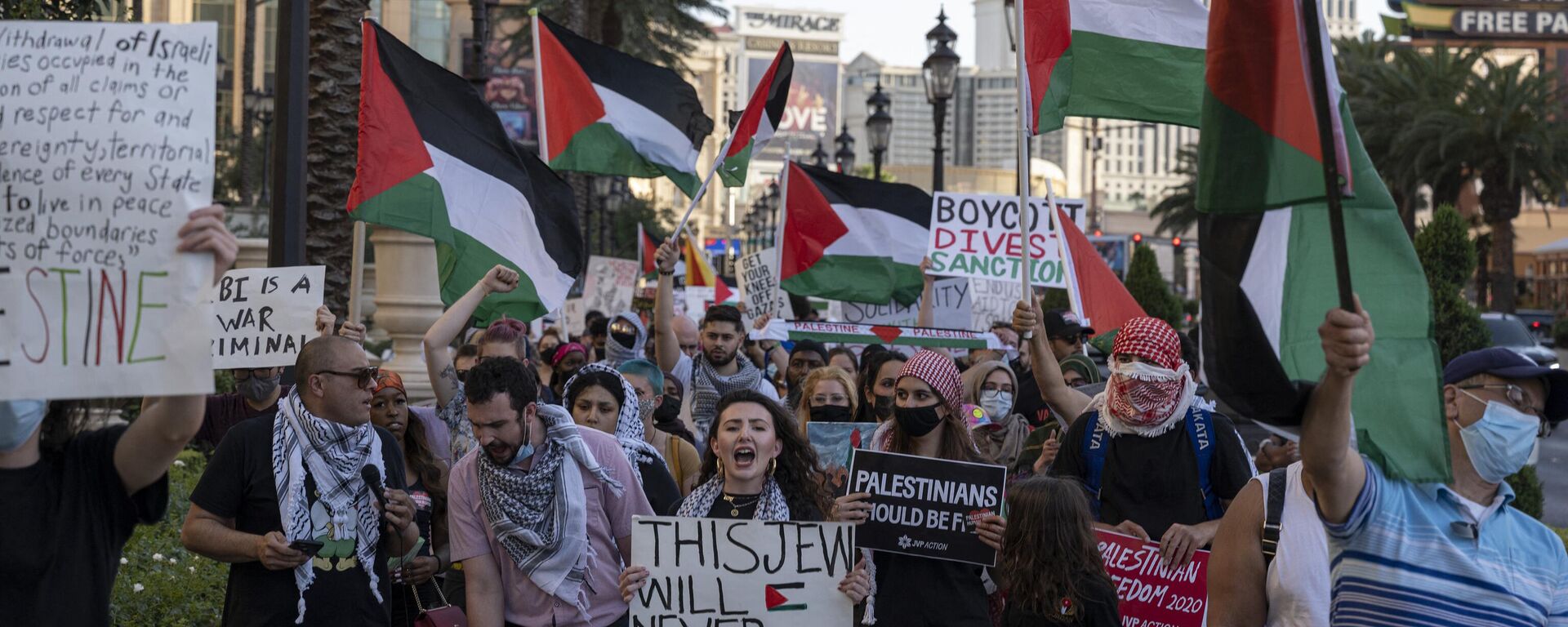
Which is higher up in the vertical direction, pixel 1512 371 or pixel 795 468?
pixel 1512 371

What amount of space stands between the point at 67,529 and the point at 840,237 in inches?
355

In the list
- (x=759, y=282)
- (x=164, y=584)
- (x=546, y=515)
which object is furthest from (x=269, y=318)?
(x=759, y=282)

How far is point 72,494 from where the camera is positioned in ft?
12.1

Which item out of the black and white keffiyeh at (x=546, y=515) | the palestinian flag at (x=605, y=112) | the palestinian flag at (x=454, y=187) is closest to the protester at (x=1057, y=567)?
the black and white keffiyeh at (x=546, y=515)

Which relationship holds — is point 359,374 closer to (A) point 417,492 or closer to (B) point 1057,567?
(A) point 417,492

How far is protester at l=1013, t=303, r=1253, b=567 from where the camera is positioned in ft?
18.1

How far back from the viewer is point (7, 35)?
3.38 metres

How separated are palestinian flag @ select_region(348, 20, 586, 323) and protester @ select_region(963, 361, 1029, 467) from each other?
2.20 meters

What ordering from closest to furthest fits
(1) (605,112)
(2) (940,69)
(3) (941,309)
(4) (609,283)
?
(1) (605,112), (3) (941,309), (2) (940,69), (4) (609,283)

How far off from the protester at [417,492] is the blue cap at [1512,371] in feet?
11.0

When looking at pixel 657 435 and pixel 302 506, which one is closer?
pixel 302 506

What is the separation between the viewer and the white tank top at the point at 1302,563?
3.96 meters

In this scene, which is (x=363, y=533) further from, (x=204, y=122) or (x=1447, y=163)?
(x=1447, y=163)

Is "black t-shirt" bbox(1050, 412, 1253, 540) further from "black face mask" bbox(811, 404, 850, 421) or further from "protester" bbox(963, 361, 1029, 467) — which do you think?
"black face mask" bbox(811, 404, 850, 421)
